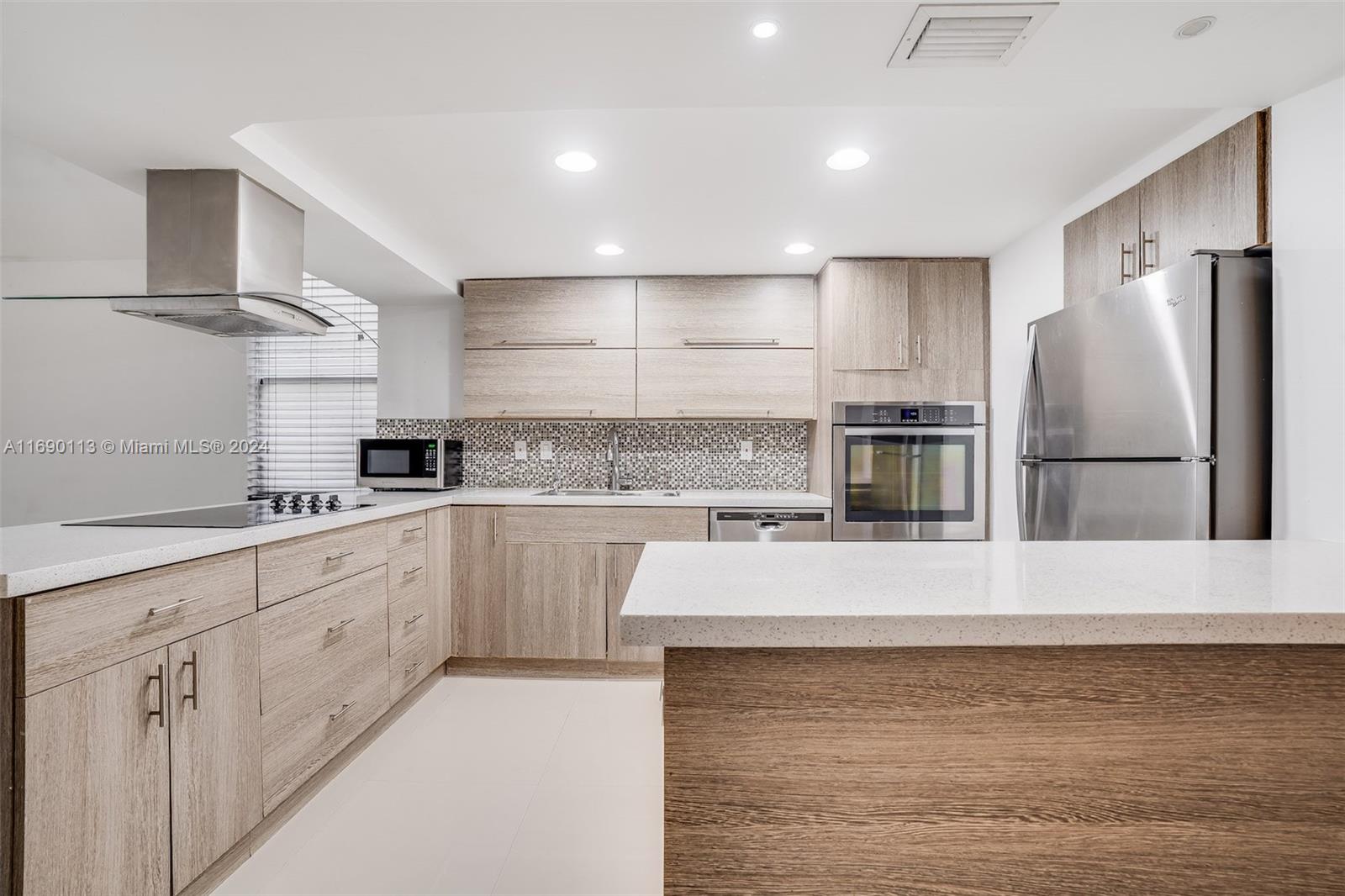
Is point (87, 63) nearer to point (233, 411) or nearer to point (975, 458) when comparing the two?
point (233, 411)

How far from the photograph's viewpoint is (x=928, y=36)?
1373mm

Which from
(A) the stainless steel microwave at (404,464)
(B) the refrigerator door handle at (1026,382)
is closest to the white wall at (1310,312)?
(B) the refrigerator door handle at (1026,382)

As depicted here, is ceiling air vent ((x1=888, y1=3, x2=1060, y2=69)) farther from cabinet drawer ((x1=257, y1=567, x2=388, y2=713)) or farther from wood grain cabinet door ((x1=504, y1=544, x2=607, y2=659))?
wood grain cabinet door ((x1=504, y1=544, x2=607, y2=659))

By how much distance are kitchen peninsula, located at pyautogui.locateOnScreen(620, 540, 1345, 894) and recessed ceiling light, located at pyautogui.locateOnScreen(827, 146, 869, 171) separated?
1726 millimetres

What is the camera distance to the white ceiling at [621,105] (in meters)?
1.35

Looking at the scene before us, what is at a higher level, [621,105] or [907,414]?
[621,105]

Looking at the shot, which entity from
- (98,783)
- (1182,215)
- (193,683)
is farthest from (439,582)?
(1182,215)

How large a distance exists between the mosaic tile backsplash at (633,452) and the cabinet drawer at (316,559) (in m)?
1.41

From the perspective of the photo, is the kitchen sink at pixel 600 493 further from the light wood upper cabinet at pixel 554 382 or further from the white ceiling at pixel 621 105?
the white ceiling at pixel 621 105

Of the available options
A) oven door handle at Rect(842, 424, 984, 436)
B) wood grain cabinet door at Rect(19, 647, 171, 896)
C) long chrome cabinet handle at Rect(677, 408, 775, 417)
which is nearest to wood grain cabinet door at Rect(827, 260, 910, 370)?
oven door handle at Rect(842, 424, 984, 436)

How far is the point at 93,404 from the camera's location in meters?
2.54

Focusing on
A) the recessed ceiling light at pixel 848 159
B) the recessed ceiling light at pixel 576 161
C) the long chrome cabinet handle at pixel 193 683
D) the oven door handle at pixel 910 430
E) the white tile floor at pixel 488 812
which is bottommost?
the white tile floor at pixel 488 812

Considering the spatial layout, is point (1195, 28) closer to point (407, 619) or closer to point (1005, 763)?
point (1005, 763)

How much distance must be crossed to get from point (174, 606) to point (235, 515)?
0.69 meters
